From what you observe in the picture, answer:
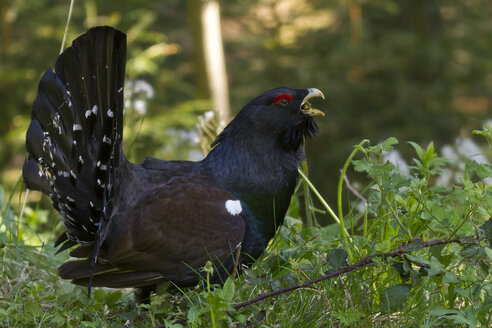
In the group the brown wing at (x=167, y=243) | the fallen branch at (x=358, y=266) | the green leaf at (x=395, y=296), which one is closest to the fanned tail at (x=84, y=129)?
the brown wing at (x=167, y=243)

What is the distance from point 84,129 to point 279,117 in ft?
3.19

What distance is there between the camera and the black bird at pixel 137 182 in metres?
2.63

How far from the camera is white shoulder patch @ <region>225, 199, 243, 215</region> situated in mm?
2857

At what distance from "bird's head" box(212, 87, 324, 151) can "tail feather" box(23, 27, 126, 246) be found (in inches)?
27.7

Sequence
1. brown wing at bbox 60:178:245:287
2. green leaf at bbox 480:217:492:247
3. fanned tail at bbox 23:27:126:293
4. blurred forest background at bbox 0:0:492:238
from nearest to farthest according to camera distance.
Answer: green leaf at bbox 480:217:492:247 < fanned tail at bbox 23:27:126:293 < brown wing at bbox 60:178:245:287 < blurred forest background at bbox 0:0:492:238

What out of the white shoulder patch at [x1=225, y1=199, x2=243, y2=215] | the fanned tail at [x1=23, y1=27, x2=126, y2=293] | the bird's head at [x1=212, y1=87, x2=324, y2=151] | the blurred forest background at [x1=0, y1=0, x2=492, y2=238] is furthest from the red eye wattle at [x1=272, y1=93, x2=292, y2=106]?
the blurred forest background at [x1=0, y1=0, x2=492, y2=238]

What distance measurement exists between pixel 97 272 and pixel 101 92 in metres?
0.82

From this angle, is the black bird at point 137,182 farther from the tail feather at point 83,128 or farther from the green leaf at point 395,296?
the green leaf at point 395,296

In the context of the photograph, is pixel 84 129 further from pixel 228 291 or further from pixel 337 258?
pixel 337 258

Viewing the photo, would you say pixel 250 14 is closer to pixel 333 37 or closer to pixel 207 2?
pixel 333 37

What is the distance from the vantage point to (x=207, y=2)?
10.5 metres

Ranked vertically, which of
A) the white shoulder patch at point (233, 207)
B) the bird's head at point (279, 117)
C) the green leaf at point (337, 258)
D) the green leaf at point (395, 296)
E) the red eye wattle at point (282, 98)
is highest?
the red eye wattle at point (282, 98)

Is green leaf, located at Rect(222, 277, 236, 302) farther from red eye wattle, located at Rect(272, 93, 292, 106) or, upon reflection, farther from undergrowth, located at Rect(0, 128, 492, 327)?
red eye wattle, located at Rect(272, 93, 292, 106)

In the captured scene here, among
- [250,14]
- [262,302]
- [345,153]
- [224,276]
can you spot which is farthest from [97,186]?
[250,14]
